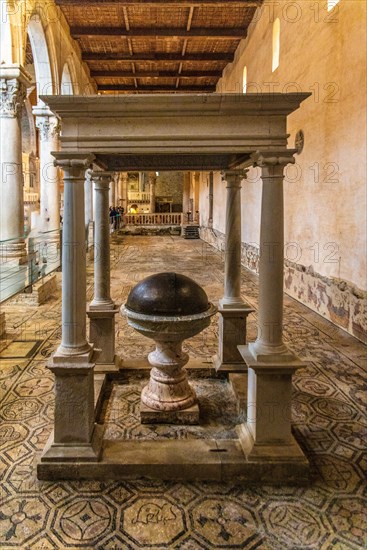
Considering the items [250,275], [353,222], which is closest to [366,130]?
[353,222]

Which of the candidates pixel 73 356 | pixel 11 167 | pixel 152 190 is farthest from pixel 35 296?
pixel 152 190

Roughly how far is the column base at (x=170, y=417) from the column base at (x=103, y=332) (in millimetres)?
1055

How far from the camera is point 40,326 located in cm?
718

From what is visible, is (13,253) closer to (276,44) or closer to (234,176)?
(234,176)

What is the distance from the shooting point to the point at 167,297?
12.7ft

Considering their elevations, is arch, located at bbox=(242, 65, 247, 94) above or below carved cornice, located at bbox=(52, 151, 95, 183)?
above

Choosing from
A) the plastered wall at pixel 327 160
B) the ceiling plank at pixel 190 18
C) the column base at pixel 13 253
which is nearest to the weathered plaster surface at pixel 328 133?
the plastered wall at pixel 327 160

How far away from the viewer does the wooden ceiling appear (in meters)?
12.5

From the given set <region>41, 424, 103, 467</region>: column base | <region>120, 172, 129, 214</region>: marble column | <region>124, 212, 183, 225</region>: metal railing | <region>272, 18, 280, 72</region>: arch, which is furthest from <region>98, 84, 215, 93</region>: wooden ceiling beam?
<region>41, 424, 103, 467</region>: column base

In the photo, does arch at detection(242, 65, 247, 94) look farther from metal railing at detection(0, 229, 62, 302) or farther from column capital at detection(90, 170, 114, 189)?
column capital at detection(90, 170, 114, 189)

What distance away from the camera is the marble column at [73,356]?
10.7ft

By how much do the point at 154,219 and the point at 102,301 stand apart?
87.5 feet

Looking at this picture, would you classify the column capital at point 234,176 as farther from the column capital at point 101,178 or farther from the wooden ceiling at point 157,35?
the wooden ceiling at point 157,35

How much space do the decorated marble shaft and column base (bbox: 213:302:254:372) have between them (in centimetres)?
91
